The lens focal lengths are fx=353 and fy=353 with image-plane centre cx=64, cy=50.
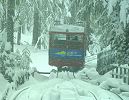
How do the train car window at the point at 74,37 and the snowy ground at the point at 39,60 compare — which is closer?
the train car window at the point at 74,37

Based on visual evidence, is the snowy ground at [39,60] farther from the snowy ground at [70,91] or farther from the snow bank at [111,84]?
the snow bank at [111,84]

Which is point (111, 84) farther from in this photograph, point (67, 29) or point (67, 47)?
point (67, 29)

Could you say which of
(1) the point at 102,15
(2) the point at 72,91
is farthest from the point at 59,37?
(2) the point at 72,91

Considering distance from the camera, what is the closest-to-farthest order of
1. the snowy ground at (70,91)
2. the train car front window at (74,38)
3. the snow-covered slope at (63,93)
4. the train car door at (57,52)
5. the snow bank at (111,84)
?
the snow-covered slope at (63,93) → the snowy ground at (70,91) → the snow bank at (111,84) → the train car door at (57,52) → the train car front window at (74,38)

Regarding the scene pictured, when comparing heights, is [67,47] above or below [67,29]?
below

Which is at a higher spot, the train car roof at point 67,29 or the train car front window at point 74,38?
the train car roof at point 67,29

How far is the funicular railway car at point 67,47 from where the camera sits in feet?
69.7

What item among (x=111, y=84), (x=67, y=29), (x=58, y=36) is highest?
(x=67, y=29)

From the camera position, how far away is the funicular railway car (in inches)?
836

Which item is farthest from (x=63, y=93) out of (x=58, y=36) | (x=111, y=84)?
(x=58, y=36)

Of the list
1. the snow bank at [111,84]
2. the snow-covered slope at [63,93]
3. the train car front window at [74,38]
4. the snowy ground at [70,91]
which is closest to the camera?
the snow-covered slope at [63,93]

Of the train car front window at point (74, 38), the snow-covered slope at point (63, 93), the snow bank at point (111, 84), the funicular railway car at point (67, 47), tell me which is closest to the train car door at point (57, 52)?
the funicular railway car at point (67, 47)

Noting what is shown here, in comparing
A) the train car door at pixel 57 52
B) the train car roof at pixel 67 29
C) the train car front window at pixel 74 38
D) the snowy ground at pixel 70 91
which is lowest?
the snowy ground at pixel 70 91

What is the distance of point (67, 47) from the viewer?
21234mm
